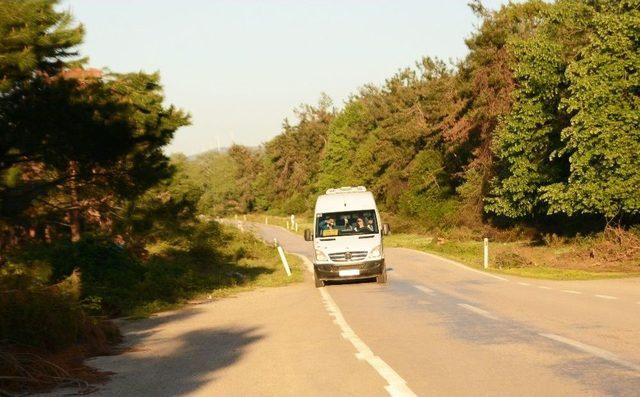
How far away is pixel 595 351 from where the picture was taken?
8.91 metres

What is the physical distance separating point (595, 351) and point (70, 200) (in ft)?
46.7

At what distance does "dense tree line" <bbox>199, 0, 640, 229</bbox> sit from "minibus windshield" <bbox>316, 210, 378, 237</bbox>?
12503 mm

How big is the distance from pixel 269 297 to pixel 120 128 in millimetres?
6900

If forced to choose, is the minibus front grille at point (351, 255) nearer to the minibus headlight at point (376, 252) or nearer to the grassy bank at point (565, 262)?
the minibus headlight at point (376, 252)

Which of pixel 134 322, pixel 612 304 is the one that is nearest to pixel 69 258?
pixel 134 322

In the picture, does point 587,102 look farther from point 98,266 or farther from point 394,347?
point 394,347

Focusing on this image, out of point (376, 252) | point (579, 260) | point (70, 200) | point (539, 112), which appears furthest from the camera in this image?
point (539, 112)

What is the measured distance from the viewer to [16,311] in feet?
34.4

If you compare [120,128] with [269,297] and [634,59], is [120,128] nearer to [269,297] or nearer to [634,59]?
[269,297]

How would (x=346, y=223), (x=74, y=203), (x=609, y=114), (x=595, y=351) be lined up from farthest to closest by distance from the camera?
1. (x=609, y=114)
2. (x=346, y=223)
3. (x=74, y=203)
4. (x=595, y=351)

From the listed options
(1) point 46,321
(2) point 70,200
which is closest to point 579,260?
(2) point 70,200

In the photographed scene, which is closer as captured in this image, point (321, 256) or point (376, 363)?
point (376, 363)

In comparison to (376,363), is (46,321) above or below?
above

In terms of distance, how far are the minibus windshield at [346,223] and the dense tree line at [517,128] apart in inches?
492
